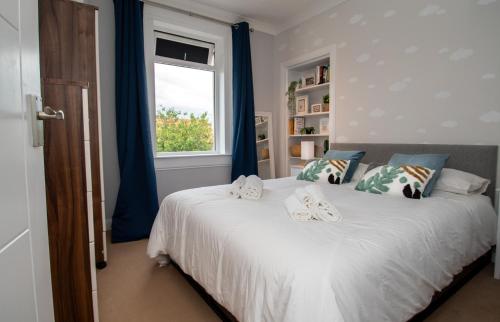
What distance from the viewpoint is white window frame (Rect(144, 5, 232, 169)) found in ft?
10.4

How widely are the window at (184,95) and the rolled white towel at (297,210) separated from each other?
2.35 meters

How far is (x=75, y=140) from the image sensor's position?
1207 mm

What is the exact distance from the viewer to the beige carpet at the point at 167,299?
1.60 meters

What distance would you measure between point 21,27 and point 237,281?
115 centimetres

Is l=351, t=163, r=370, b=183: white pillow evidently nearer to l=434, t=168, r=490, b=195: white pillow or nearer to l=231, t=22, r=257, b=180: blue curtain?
l=434, t=168, r=490, b=195: white pillow

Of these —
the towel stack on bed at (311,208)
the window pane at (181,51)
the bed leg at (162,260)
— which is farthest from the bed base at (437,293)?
the window pane at (181,51)

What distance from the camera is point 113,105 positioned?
300 cm

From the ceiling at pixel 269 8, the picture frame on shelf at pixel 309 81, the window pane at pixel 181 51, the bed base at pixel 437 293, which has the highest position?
the ceiling at pixel 269 8

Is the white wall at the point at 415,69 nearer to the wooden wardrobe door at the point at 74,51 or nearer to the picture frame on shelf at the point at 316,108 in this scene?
the picture frame on shelf at the point at 316,108

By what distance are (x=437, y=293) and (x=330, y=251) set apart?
1.01 m

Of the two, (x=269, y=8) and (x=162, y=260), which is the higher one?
(x=269, y=8)

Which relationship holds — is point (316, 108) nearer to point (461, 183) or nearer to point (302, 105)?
point (302, 105)

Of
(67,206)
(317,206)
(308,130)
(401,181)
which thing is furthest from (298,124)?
(67,206)

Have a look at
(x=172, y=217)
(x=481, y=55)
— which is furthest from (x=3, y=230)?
(x=481, y=55)
